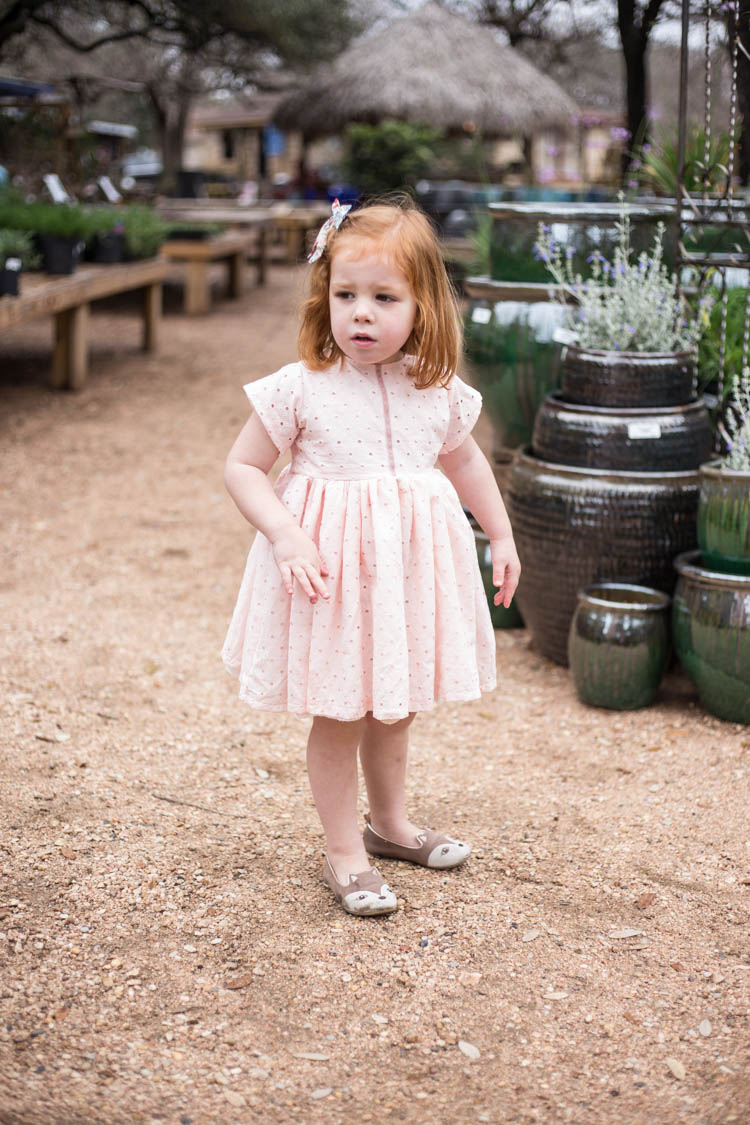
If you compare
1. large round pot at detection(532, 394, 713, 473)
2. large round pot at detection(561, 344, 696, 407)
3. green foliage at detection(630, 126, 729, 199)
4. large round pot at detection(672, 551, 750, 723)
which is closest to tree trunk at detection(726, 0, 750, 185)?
green foliage at detection(630, 126, 729, 199)

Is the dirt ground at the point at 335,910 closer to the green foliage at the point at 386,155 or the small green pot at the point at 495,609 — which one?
the small green pot at the point at 495,609

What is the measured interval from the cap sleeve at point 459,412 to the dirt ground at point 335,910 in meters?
0.41

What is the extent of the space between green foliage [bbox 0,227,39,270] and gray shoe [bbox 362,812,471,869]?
4940 millimetres

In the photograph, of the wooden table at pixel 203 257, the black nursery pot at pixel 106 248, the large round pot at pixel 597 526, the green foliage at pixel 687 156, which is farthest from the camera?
the wooden table at pixel 203 257

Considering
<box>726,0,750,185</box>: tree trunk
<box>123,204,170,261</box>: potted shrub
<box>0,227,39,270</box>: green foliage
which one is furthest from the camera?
<box>123,204,170,261</box>: potted shrub

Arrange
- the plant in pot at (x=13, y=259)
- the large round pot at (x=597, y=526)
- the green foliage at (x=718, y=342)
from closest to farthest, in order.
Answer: the large round pot at (x=597, y=526) → the green foliage at (x=718, y=342) → the plant in pot at (x=13, y=259)

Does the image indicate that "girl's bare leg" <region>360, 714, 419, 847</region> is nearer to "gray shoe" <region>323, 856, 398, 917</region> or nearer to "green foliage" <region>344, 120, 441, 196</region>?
"gray shoe" <region>323, 856, 398, 917</region>

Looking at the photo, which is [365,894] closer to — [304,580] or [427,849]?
[427,849]

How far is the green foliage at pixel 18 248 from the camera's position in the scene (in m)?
6.67

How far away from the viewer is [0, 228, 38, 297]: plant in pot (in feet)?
20.9

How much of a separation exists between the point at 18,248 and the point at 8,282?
56cm

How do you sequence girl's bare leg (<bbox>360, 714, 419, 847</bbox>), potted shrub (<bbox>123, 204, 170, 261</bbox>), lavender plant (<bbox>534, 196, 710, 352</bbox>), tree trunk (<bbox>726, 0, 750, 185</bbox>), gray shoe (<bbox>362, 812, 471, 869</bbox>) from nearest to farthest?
1. girl's bare leg (<bbox>360, 714, 419, 847</bbox>)
2. gray shoe (<bbox>362, 812, 471, 869</bbox>)
3. lavender plant (<bbox>534, 196, 710, 352</bbox>)
4. tree trunk (<bbox>726, 0, 750, 185</bbox>)
5. potted shrub (<bbox>123, 204, 170, 261</bbox>)

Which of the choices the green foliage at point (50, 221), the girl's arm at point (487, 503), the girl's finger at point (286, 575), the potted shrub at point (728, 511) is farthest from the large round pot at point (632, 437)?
the green foliage at point (50, 221)

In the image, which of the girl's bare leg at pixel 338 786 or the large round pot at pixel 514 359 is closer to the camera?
the girl's bare leg at pixel 338 786
